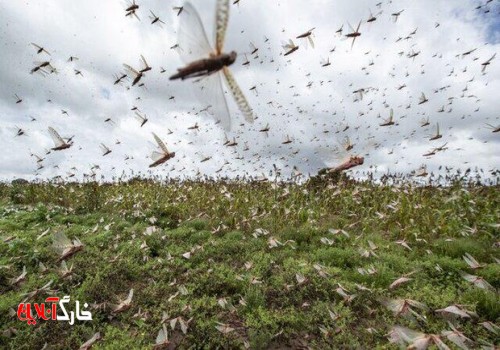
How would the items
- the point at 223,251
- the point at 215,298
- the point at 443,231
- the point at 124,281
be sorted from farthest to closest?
the point at 443,231
the point at 223,251
the point at 124,281
the point at 215,298

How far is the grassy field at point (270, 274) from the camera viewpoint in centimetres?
431

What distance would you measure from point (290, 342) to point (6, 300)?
4.20 metres

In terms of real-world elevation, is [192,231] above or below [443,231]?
above

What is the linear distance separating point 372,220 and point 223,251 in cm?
422

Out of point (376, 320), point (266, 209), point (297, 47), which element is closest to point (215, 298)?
point (376, 320)

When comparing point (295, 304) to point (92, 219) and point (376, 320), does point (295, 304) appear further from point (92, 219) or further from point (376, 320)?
point (92, 219)

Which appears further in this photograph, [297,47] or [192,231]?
[192,231]

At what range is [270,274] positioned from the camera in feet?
19.4

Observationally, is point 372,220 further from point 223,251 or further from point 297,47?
point 297,47

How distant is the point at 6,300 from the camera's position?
202 inches

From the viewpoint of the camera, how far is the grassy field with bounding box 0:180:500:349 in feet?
14.1

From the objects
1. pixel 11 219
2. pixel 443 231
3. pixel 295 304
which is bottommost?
pixel 443 231

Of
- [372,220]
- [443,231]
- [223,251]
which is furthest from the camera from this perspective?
[372,220]

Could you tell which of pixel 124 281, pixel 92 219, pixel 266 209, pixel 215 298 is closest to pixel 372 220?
pixel 266 209
